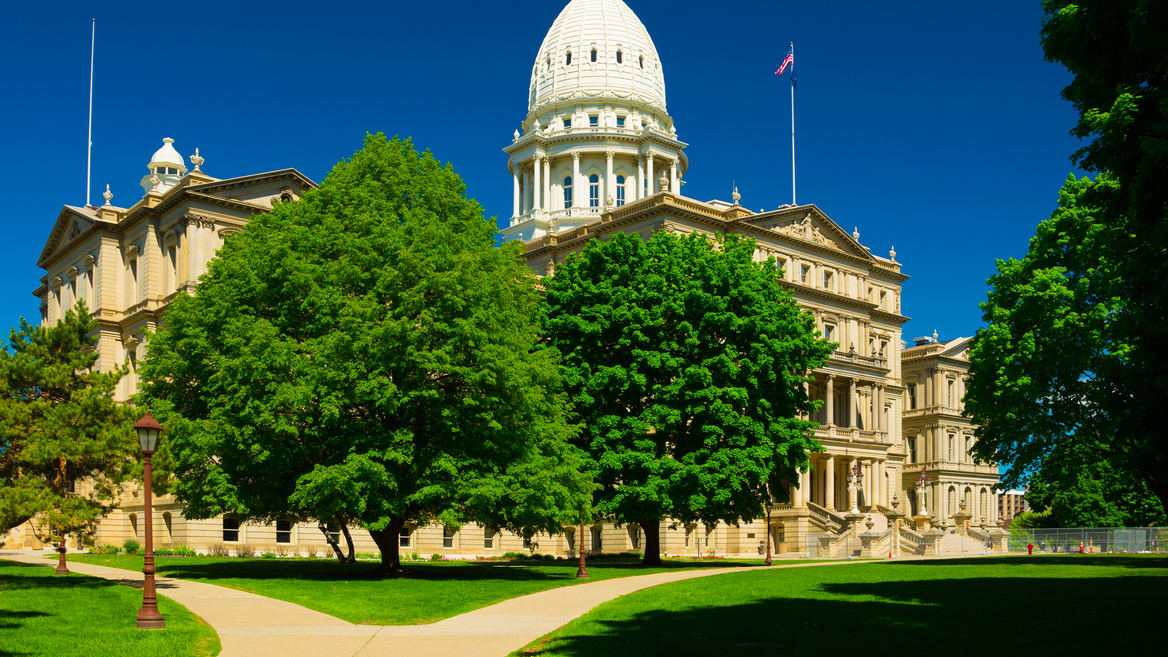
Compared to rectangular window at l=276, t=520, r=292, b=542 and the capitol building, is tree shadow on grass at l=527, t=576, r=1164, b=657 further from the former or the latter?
rectangular window at l=276, t=520, r=292, b=542

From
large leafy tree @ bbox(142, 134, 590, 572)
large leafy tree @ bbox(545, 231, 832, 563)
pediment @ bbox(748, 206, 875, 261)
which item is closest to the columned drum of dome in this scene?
pediment @ bbox(748, 206, 875, 261)

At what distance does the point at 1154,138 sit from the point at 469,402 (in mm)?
19479

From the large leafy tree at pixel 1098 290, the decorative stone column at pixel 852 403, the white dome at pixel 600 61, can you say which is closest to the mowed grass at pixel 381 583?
the large leafy tree at pixel 1098 290

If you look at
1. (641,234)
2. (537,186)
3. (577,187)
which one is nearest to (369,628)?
(641,234)

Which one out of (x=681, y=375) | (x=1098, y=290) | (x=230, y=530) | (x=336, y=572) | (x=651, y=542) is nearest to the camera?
(x=336, y=572)

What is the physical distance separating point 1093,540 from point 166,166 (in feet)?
217

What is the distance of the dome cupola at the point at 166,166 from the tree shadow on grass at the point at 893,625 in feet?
218

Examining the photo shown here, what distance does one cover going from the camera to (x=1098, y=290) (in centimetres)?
4059

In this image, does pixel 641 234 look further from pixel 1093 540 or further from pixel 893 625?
pixel 893 625

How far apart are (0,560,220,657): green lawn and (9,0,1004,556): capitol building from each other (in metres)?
14.8

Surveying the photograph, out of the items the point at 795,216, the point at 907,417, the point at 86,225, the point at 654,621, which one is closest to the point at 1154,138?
the point at 654,621

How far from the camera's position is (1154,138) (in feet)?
53.1

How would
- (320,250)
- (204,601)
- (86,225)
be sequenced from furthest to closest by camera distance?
(86,225), (320,250), (204,601)

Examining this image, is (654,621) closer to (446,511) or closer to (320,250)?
(446,511)
